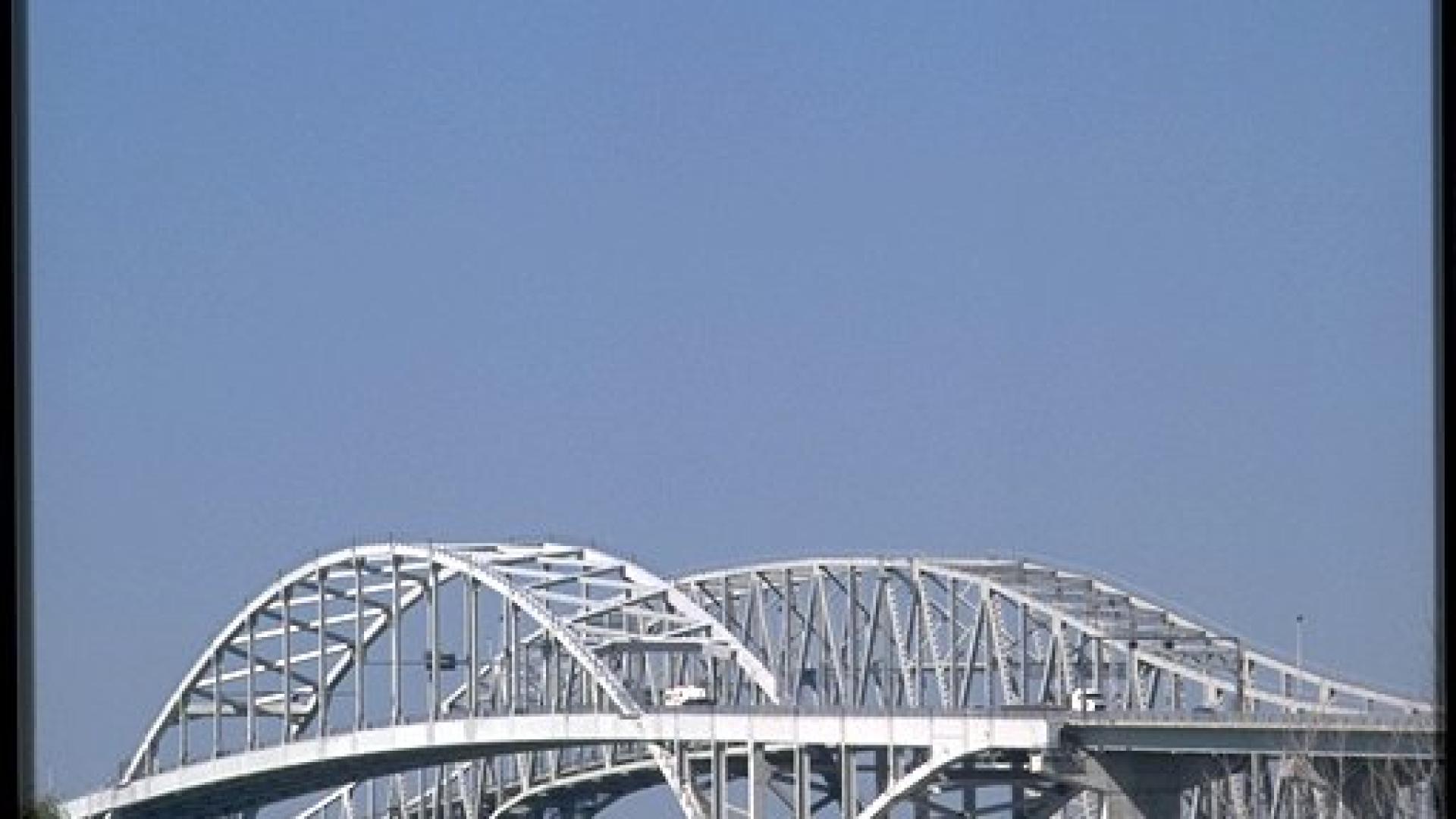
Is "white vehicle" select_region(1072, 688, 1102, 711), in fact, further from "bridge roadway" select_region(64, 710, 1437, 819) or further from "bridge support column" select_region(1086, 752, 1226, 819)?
"bridge support column" select_region(1086, 752, 1226, 819)

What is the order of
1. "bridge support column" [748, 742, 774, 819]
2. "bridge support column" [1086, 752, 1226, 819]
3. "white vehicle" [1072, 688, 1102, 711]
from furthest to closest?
"bridge support column" [748, 742, 774, 819] → "white vehicle" [1072, 688, 1102, 711] → "bridge support column" [1086, 752, 1226, 819]

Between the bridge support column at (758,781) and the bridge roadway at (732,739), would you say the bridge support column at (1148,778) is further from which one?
the bridge support column at (758,781)

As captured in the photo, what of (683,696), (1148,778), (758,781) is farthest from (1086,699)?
(683,696)

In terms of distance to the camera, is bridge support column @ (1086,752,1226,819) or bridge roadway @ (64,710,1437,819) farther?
bridge support column @ (1086,752,1226,819)

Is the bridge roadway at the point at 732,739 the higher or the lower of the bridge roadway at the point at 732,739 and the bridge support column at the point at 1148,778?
the higher

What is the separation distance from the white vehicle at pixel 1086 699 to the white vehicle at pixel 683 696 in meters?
5.66

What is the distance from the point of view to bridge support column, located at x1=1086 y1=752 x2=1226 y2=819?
2831cm

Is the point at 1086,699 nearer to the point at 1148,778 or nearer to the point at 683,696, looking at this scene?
the point at 1148,778

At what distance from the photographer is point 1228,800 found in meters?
27.8

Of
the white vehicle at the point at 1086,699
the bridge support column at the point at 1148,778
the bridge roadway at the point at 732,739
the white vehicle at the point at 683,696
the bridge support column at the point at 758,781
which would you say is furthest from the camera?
the white vehicle at the point at 683,696

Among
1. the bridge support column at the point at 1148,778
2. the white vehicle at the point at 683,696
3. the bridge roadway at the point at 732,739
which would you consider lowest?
the bridge support column at the point at 1148,778

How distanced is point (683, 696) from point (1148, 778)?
9645mm

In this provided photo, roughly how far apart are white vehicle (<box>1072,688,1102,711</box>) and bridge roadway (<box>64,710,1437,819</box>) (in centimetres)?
117

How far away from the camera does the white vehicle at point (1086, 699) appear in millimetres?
31281
